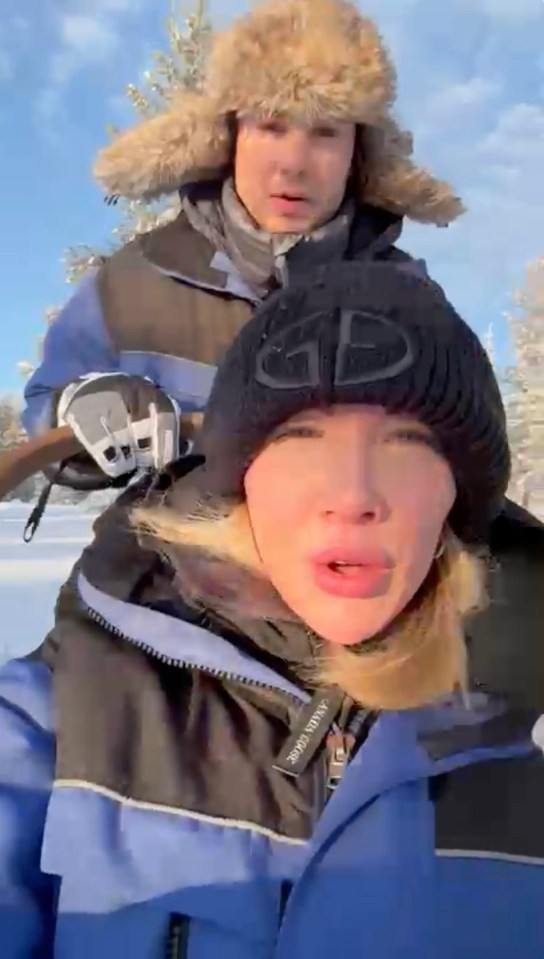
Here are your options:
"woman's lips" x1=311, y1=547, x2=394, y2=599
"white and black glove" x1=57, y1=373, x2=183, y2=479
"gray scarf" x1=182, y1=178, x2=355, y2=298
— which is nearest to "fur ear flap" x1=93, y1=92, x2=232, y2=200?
"gray scarf" x1=182, y1=178, x2=355, y2=298

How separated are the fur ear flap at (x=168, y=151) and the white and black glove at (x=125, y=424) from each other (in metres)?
0.82

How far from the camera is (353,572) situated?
91cm

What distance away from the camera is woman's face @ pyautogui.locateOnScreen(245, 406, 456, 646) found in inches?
35.2

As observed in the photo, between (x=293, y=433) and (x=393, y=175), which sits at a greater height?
(x=393, y=175)

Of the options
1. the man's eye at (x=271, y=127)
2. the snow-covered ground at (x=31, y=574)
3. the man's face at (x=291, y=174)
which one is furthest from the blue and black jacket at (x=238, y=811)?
the snow-covered ground at (x=31, y=574)

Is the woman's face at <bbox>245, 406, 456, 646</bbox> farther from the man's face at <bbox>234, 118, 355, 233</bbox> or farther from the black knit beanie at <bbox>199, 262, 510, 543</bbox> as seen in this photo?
the man's face at <bbox>234, 118, 355, 233</bbox>

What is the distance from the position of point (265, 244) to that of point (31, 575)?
5.69 meters

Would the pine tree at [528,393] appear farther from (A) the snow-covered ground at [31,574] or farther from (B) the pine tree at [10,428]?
(B) the pine tree at [10,428]

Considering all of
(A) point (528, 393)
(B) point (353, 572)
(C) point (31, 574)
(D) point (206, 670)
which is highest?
(B) point (353, 572)

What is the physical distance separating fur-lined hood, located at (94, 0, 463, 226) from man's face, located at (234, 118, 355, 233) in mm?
38

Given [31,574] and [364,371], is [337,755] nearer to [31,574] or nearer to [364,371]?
[364,371]

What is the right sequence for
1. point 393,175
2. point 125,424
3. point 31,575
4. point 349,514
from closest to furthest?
1. point 349,514
2. point 125,424
3. point 393,175
4. point 31,575

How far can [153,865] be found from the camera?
2.99 ft

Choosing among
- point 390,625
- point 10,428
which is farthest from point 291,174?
point 10,428
